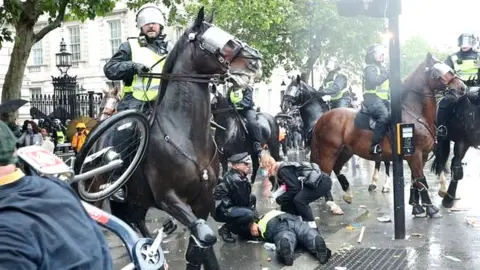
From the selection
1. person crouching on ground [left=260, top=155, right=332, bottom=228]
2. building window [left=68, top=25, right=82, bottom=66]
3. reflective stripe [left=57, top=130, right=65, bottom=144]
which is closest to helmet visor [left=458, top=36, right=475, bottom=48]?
person crouching on ground [left=260, top=155, right=332, bottom=228]

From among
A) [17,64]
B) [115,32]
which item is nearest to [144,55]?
[17,64]

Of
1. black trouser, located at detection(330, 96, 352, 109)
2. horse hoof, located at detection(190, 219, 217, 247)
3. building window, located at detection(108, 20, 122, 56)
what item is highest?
building window, located at detection(108, 20, 122, 56)

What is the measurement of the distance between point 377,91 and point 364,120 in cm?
52

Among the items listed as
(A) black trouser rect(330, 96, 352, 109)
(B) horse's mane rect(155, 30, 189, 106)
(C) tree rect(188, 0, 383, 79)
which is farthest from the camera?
(C) tree rect(188, 0, 383, 79)

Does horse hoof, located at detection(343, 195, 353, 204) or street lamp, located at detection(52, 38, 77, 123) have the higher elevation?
street lamp, located at detection(52, 38, 77, 123)

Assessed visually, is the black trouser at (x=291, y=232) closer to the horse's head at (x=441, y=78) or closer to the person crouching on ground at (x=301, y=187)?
the person crouching on ground at (x=301, y=187)

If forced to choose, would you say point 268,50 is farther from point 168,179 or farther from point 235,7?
point 168,179

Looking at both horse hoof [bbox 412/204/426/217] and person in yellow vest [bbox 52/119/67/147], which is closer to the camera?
horse hoof [bbox 412/204/426/217]

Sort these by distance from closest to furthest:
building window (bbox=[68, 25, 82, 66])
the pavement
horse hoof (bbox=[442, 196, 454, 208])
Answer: the pavement, horse hoof (bbox=[442, 196, 454, 208]), building window (bbox=[68, 25, 82, 66])

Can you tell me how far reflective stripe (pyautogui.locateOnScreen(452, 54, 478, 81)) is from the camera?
36.7 feet

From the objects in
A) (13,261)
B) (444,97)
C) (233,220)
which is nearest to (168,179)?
(233,220)

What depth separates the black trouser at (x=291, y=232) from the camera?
23.5 feet

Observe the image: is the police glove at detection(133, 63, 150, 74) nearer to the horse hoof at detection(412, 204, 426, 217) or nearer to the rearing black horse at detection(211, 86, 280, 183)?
the rearing black horse at detection(211, 86, 280, 183)

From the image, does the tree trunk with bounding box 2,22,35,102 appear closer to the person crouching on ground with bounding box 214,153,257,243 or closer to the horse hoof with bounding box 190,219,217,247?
the person crouching on ground with bounding box 214,153,257,243
